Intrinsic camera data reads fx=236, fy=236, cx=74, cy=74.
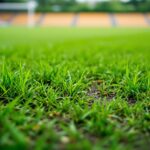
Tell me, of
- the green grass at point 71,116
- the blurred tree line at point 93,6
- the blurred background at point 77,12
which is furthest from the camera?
the blurred tree line at point 93,6

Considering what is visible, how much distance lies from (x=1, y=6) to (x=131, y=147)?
51283 mm

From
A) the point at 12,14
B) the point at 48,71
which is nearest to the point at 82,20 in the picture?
the point at 12,14

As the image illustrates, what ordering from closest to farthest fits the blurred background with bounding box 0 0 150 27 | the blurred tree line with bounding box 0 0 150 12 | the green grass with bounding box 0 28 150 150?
1. the green grass with bounding box 0 28 150 150
2. the blurred background with bounding box 0 0 150 27
3. the blurred tree line with bounding box 0 0 150 12

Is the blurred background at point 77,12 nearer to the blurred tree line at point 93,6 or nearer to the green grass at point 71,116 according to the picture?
the blurred tree line at point 93,6

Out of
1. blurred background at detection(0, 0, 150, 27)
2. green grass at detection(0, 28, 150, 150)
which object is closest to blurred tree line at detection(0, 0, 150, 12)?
blurred background at detection(0, 0, 150, 27)

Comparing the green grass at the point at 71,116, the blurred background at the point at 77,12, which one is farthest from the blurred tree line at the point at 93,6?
the green grass at the point at 71,116

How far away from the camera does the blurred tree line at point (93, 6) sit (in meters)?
51.5

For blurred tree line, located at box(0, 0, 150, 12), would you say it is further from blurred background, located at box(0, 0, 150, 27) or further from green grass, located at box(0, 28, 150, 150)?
green grass, located at box(0, 28, 150, 150)

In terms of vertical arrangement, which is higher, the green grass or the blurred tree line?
the blurred tree line

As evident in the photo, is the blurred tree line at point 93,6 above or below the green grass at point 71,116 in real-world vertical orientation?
above

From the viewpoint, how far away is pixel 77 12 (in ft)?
172

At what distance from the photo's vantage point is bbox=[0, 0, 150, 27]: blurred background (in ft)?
159

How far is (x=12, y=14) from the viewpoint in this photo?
1980 inches

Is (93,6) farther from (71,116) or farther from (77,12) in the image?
(71,116)
